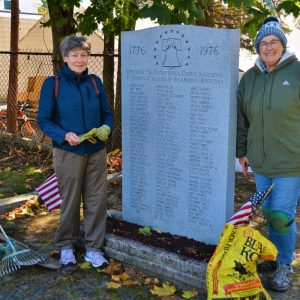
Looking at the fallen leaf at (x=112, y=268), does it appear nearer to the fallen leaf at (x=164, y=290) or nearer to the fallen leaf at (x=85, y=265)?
the fallen leaf at (x=85, y=265)

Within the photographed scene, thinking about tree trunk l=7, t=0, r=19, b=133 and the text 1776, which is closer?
the text 1776

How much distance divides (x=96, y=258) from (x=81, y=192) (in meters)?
0.56

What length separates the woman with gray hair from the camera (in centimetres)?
364

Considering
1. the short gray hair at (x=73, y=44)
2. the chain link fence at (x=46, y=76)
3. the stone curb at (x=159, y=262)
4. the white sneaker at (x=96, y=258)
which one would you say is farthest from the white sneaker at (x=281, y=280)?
the chain link fence at (x=46, y=76)

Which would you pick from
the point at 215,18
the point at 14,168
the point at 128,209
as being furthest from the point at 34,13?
the point at 128,209

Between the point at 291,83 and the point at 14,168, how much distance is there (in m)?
5.26

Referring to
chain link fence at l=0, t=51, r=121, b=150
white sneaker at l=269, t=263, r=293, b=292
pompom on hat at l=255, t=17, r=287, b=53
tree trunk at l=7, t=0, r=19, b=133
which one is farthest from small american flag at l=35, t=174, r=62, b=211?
tree trunk at l=7, t=0, r=19, b=133

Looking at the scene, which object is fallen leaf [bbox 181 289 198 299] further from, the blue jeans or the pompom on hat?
the pompom on hat

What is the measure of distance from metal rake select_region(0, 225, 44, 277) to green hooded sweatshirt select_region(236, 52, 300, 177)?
190cm

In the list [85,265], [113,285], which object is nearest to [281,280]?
[113,285]

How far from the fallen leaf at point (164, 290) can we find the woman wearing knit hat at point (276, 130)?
73 cm

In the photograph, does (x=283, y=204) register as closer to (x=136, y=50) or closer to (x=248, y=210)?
(x=248, y=210)

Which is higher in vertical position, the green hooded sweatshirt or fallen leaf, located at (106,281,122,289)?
the green hooded sweatshirt

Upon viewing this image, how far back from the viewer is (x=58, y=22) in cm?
706
